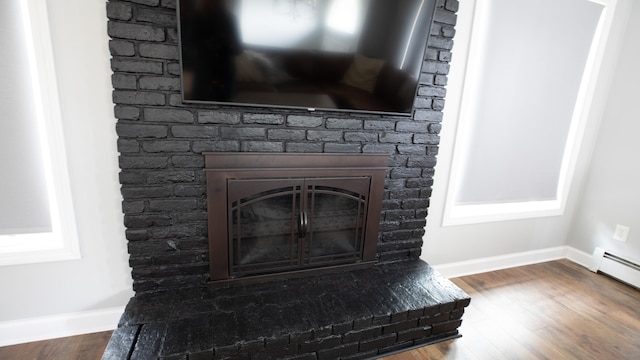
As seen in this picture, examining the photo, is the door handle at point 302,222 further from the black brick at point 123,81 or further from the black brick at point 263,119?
the black brick at point 123,81

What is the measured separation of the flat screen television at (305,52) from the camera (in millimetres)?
1337

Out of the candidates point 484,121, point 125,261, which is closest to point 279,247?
point 125,261

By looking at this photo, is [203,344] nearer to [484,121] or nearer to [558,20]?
[484,121]

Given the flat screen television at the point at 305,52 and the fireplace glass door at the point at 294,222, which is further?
the fireplace glass door at the point at 294,222

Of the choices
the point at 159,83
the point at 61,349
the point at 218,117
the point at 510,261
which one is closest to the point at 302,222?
the point at 218,117

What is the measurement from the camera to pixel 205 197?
1.60 m

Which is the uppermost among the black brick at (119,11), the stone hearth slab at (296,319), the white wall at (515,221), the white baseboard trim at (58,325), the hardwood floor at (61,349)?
the black brick at (119,11)

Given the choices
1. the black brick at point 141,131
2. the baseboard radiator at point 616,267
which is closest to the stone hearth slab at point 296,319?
the black brick at point 141,131

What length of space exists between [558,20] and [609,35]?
0.61m

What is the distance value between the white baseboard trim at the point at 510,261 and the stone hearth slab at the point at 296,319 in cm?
59

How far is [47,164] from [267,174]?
3.49 ft

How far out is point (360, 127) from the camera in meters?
1.80

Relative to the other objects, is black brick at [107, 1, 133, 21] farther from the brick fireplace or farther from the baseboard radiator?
the baseboard radiator

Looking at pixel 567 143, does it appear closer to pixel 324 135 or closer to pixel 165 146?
pixel 324 135
